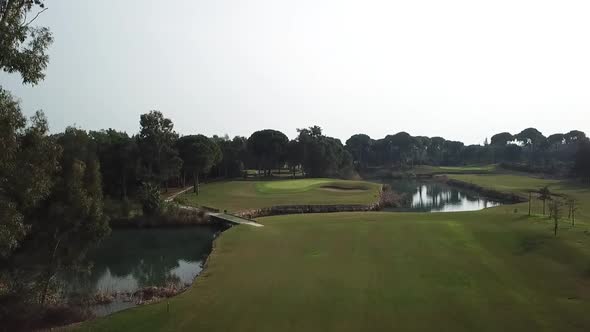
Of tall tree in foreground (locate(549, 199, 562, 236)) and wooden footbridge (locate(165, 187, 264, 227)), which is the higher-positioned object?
tall tree in foreground (locate(549, 199, 562, 236))

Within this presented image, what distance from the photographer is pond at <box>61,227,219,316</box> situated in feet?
89.8

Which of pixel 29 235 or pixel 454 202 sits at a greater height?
pixel 29 235

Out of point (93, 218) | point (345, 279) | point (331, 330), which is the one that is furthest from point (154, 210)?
point (331, 330)

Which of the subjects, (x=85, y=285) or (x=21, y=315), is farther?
(x=85, y=285)

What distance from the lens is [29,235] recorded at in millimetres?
20953

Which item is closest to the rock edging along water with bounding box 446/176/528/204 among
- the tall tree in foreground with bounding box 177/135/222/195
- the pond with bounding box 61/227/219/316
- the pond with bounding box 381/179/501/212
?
the pond with bounding box 381/179/501/212

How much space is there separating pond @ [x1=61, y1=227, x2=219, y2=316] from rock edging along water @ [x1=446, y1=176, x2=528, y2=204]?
48.4m

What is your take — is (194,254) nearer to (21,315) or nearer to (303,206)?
(21,315)

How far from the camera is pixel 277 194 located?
70.6m

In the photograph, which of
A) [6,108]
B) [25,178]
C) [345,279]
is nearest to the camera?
[6,108]

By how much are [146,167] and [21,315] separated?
5073 centimetres

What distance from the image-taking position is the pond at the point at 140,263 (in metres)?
27.4

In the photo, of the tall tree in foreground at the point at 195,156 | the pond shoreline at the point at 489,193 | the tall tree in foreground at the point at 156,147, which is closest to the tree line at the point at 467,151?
the pond shoreline at the point at 489,193

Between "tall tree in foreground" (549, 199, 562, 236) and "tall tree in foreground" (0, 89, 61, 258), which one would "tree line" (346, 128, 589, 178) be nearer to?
"tall tree in foreground" (549, 199, 562, 236)
